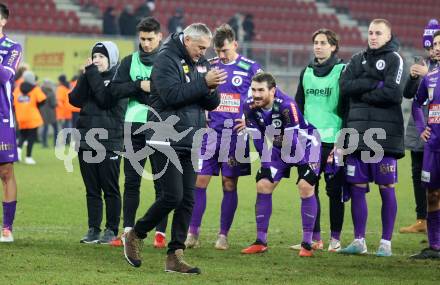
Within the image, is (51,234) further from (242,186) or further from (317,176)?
(242,186)

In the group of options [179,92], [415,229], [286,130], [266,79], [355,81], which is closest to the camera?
[179,92]

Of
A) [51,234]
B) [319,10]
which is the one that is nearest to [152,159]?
[51,234]

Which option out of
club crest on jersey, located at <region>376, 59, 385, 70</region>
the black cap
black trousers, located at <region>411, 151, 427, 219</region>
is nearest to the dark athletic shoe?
the black cap

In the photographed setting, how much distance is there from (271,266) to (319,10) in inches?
1066

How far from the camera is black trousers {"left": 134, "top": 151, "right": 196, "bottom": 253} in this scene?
297 inches

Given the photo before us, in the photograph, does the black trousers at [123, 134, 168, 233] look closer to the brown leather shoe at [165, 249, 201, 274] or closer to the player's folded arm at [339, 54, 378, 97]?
the brown leather shoe at [165, 249, 201, 274]

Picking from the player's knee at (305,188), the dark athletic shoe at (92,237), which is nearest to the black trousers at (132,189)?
the dark athletic shoe at (92,237)

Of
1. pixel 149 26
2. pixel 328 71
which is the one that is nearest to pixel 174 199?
pixel 149 26

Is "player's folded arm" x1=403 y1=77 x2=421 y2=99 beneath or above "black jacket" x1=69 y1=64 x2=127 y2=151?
above

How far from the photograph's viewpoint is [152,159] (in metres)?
7.77

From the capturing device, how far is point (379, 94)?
9.15 meters

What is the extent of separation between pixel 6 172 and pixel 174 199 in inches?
97.2

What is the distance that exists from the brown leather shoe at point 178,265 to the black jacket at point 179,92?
0.88m

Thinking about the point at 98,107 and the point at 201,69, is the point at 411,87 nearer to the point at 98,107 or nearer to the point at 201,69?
the point at 201,69
